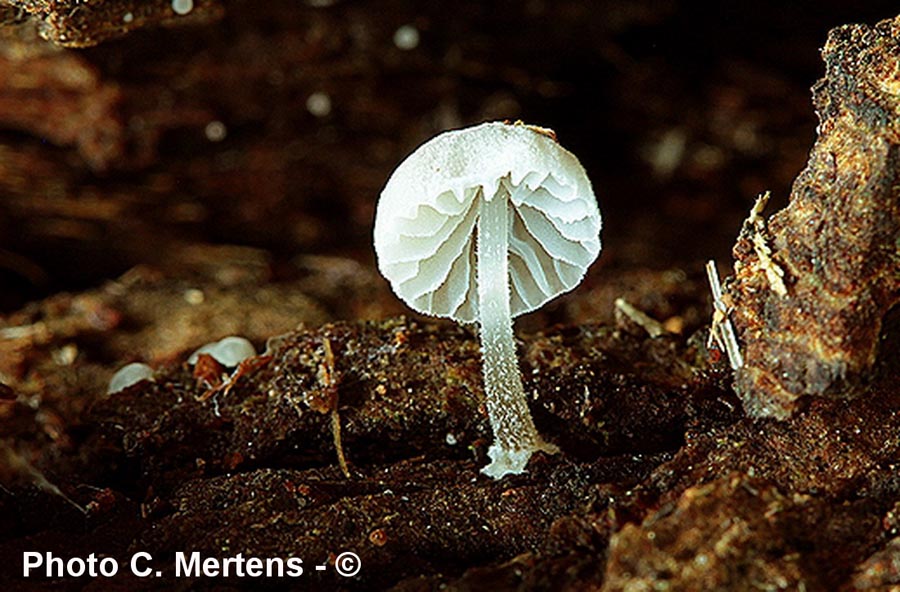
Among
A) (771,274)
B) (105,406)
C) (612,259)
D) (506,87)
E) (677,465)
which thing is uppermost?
(506,87)

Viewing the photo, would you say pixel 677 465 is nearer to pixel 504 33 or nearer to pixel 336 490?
pixel 336 490

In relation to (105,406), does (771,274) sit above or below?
below

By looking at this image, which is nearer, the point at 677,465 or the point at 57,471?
the point at 677,465

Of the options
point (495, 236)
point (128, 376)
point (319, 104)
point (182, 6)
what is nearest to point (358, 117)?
point (319, 104)

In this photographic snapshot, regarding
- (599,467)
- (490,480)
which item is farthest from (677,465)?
(490,480)

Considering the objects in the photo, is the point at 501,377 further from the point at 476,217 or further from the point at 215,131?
the point at 215,131

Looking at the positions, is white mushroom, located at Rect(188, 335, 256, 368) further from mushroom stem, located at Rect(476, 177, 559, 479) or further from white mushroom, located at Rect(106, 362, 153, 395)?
mushroom stem, located at Rect(476, 177, 559, 479)
